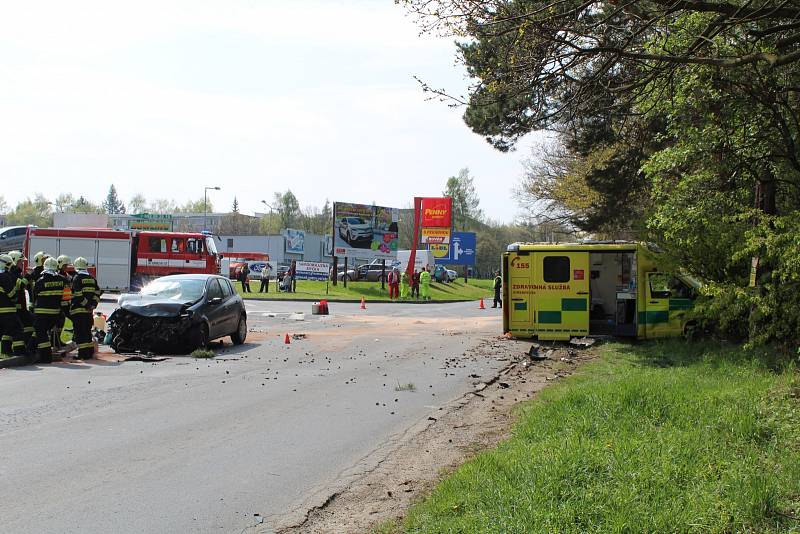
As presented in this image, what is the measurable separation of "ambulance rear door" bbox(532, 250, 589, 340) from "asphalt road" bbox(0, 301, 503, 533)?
10.8 feet

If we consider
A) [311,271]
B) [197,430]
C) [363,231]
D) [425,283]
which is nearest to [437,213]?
[363,231]

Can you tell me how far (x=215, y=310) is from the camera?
50.9 ft

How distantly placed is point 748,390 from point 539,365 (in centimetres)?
571

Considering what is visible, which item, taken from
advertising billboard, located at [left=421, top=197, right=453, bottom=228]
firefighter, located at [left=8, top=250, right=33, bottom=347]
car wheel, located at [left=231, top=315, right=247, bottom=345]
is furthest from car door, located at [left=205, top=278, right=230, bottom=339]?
advertising billboard, located at [left=421, top=197, right=453, bottom=228]

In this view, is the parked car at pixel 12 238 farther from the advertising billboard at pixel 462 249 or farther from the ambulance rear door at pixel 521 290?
the ambulance rear door at pixel 521 290

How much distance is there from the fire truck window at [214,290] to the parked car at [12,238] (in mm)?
38063

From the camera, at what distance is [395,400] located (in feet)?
33.1

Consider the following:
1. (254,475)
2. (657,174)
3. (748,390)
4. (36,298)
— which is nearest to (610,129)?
(657,174)

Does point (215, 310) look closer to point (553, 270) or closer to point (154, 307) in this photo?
point (154, 307)

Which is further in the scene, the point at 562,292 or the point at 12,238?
the point at 12,238

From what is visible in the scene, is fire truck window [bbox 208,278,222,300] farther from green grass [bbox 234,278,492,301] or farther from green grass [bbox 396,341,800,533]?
green grass [bbox 234,278,492,301]

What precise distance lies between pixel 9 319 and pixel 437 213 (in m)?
41.1

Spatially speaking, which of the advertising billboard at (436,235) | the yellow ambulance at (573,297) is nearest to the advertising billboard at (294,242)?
the advertising billboard at (436,235)

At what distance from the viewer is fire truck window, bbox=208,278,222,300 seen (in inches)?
617
